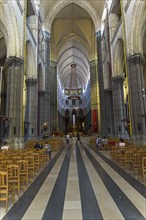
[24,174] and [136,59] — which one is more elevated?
[136,59]

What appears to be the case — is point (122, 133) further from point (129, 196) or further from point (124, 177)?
point (129, 196)

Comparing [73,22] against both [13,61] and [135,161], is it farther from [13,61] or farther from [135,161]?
[135,161]

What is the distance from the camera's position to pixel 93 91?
36156 millimetres

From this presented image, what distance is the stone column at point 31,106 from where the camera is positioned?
20672mm

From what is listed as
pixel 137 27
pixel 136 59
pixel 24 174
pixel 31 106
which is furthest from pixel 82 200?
pixel 31 106

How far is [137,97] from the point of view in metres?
14.5

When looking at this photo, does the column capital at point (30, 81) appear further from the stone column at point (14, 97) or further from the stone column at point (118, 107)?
the stone column at point (118, 107)

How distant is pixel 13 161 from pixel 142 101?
11893 mm

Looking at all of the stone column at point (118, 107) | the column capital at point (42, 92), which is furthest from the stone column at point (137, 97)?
the column capital at point (42, 92)

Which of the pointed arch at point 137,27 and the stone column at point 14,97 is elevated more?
the pointed arch at point 137,27

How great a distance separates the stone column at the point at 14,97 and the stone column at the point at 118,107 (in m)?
12.4

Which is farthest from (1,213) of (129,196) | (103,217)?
(129,196)

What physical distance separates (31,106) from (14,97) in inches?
259

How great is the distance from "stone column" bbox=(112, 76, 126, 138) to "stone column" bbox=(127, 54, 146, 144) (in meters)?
6.42
